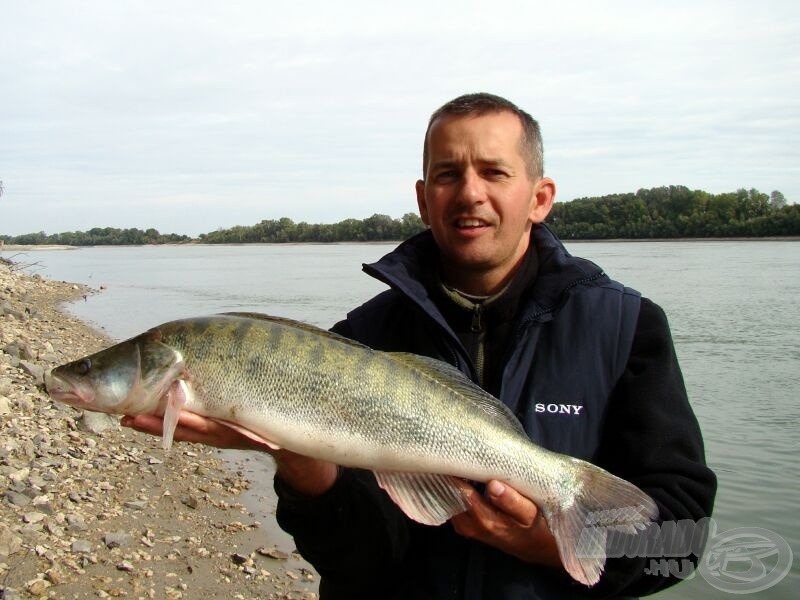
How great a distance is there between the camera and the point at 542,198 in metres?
3.30

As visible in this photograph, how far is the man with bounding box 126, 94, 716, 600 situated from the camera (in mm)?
2592

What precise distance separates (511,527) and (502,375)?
577 millimetres

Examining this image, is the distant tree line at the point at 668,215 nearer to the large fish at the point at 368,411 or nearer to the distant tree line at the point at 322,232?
the distant tree line at the point at 322,232

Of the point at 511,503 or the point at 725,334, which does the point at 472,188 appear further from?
the point at 725,334

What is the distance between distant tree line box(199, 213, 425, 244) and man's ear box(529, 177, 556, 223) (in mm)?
75382

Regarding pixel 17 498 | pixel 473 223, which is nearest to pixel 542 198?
pixel 473 223

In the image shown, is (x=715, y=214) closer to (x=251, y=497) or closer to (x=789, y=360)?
(x=789, y=360)

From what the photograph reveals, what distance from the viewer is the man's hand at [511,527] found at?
2.56 m

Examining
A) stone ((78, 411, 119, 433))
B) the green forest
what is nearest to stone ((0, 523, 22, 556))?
stone ((78, 411, 119, 433))

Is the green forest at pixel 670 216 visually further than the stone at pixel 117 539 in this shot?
Yes

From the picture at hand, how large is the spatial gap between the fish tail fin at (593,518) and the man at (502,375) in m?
0.07

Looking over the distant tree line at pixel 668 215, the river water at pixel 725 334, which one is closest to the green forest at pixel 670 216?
the distant tree line at pixel 668 215

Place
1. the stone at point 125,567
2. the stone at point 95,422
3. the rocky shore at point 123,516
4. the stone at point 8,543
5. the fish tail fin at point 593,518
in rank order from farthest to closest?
the stone at point 95,422
the stone at point 125,567
the rocky shore at point 123,516
the stone at point 8,543
the fish tail fin at point 593,518

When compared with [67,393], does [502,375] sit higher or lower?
higher
